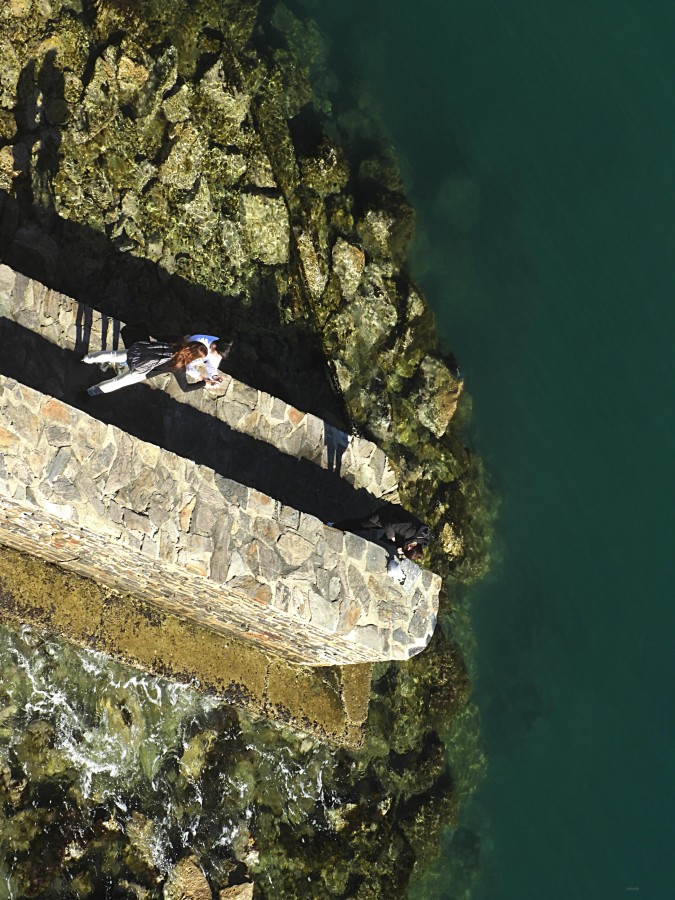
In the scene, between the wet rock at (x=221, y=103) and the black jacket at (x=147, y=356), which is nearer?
the black jacket at (x=147, y=356)

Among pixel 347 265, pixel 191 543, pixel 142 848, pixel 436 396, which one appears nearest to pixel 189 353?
pixel 191 543

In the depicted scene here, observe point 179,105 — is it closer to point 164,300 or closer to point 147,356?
point 164,300

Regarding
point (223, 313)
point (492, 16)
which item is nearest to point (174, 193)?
point (223, 313)

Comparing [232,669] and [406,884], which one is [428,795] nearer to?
[406,884]

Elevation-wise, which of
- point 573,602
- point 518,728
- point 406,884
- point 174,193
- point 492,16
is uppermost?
point 492,16

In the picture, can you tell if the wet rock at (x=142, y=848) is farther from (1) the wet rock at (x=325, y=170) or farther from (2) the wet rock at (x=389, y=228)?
(1) the wet rock at (x=325, y=170)

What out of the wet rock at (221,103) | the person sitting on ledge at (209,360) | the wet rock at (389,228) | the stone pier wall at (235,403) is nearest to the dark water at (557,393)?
the wet rock at (389,228)

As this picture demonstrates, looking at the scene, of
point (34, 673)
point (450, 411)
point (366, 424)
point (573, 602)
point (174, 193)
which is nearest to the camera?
point (34, 673)
